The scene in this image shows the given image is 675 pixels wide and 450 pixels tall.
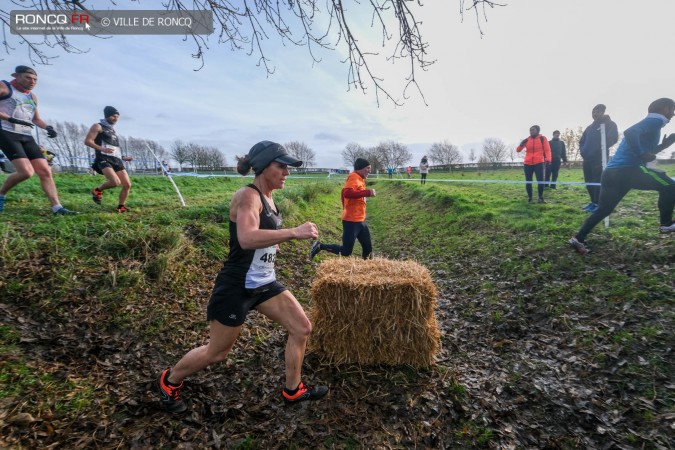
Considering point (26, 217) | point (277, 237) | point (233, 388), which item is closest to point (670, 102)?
point (277, 237)

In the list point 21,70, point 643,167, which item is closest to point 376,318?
point 643,167

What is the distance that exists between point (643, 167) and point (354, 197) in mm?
5160

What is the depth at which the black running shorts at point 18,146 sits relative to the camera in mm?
5355

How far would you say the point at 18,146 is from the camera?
17.9 feet

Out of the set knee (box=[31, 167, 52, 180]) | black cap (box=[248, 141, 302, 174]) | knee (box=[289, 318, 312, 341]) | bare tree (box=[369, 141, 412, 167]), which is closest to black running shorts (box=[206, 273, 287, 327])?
knee (box=[289, 318, 312, 341])

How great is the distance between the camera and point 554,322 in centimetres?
464

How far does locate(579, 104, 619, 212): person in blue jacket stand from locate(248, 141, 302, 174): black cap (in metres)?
9.04

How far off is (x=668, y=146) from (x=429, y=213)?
734 cm

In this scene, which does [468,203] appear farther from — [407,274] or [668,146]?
[407,274]

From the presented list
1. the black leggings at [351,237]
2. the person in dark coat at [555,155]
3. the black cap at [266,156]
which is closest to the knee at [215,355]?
→ the black cap at [266,156]

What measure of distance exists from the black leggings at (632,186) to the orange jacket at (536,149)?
4.91m

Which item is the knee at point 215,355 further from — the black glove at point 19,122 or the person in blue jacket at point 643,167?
the person in blue jacket at point 643,167

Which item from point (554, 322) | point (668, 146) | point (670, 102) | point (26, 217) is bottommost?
point (554, 322)

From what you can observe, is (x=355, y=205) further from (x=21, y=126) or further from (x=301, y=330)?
(x=21, y=126)
